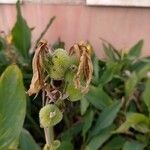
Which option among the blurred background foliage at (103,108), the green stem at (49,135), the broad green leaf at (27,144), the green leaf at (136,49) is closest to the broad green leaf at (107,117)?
the blurred background foliage at (103,108)

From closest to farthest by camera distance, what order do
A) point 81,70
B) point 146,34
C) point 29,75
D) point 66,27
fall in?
point 81,70 < point 29,75 < point 146,34 < point 66,27

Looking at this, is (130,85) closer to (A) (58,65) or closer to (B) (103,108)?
(B) (103,108)

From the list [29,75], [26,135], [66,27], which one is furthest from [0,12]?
[26,135]

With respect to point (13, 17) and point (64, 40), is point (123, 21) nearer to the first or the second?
point (64, 40)

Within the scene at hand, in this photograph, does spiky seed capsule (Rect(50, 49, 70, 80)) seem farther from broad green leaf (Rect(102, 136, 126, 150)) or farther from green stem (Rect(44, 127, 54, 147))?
broad green leaf (Rect(102, 136, 126, 150))

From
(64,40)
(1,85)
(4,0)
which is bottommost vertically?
(64,40)

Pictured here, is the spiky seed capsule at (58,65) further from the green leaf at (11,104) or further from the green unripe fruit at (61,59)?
the green leaf at (11,104)

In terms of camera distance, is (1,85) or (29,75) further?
(29,75)
